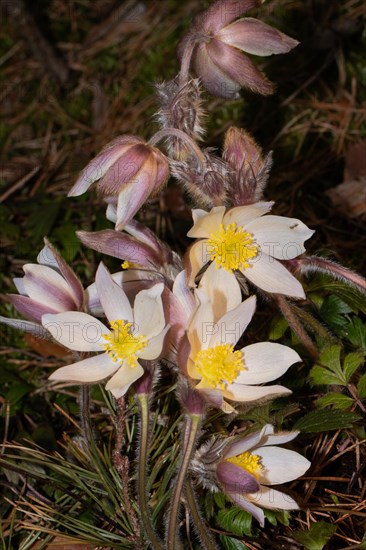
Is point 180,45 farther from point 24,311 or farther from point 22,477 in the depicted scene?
point 22,477

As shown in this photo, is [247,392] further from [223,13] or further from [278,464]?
[223,13]

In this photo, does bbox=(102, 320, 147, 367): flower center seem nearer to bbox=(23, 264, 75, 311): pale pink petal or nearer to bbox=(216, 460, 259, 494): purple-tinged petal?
bbox=(23, 264, 75, 311): pale pink petal

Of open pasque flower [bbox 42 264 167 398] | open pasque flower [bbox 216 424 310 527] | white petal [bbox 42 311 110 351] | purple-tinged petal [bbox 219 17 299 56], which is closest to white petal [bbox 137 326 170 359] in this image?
open pasque flower [bbox 42 264 167 398]

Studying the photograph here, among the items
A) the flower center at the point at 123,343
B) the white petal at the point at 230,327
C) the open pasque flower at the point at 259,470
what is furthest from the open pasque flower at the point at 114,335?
the open pasque flower at the point at 259,470

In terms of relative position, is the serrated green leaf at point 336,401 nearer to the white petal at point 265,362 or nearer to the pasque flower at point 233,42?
the white petal at point 265,362

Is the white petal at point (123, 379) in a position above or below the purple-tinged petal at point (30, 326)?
below

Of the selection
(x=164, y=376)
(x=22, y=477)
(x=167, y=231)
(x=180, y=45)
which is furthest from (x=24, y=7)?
(x=22, y=477)
